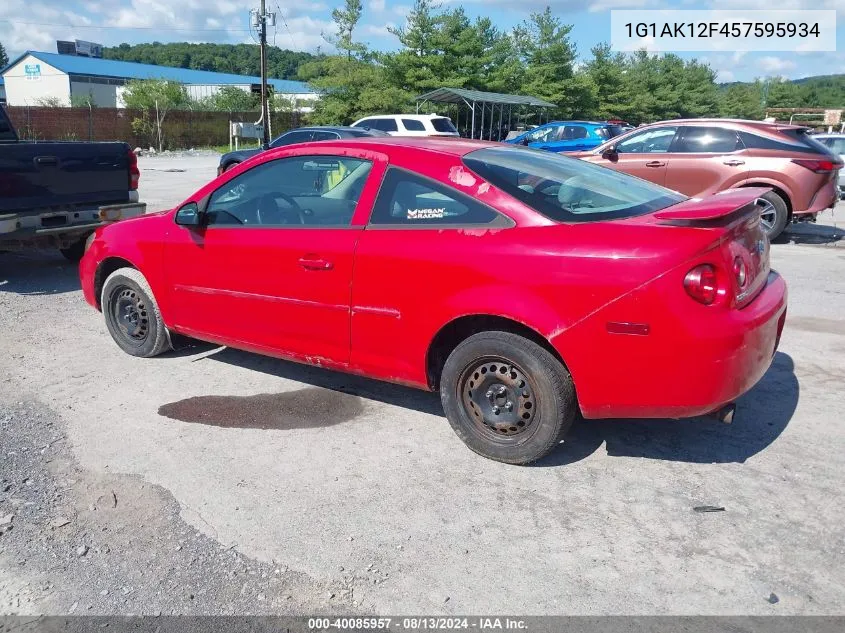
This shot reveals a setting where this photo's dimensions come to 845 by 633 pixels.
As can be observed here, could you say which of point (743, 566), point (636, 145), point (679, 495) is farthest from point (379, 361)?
point (636, 145)

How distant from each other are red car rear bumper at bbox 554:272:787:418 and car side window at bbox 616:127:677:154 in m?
8.21

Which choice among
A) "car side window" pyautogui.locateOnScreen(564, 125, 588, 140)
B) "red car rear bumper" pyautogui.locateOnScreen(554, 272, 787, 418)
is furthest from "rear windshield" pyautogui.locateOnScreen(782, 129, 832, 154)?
"car side window" pyautogui.locateOnScreen(564, 125, 588, 140)

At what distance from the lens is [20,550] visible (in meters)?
3.12

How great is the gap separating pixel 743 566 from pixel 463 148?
101 inches

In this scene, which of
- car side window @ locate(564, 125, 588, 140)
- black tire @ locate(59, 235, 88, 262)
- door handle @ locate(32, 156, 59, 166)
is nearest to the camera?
door handle @ locate(32, 156, 59, 166)

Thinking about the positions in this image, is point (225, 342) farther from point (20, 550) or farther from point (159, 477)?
point (20, 550)

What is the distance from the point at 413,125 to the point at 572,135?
5.07 m

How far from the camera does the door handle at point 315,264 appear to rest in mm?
4145

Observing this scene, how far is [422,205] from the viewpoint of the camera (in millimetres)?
3975

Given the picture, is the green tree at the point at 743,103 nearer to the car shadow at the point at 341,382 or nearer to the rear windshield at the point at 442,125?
the rear windshield at the point at 442,125

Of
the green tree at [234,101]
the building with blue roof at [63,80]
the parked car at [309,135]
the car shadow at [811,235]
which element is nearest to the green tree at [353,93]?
the green tree at [234,101]

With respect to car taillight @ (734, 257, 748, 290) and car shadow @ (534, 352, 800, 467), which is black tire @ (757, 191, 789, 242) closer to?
car shadow @ (534, 352, 800, 467)

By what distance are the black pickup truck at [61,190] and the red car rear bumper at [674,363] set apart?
587cm

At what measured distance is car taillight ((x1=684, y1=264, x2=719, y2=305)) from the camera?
325 centimetres
